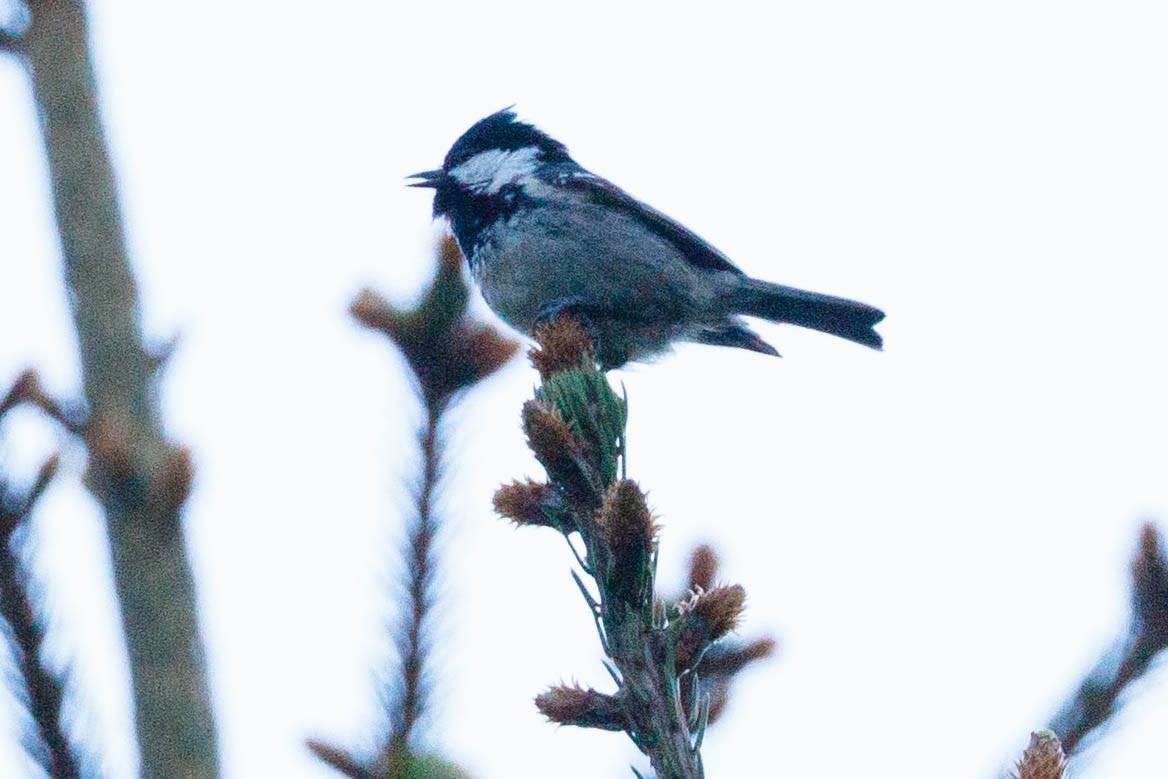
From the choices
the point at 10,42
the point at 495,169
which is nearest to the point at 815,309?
the point at 495,169

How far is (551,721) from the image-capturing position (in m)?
1.34

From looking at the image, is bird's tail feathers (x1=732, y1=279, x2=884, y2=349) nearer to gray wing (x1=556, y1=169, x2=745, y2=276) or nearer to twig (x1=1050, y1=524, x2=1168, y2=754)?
gray wing (x1=556, y1=169, x2=745, y2=276)

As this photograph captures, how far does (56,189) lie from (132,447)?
56 cm

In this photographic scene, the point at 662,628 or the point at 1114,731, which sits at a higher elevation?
the point at 662,628

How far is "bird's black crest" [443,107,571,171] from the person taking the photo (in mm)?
4453

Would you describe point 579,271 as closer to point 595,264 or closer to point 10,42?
point 595,264

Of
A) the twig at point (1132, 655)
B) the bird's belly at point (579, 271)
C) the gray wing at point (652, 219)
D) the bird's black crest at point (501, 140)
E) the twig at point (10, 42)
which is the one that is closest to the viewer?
the twig at point (1132, 655)

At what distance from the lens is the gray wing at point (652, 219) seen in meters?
4.18

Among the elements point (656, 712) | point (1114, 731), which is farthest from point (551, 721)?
point (1114, 731)

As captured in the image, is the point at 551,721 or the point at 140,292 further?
the point at 140,292

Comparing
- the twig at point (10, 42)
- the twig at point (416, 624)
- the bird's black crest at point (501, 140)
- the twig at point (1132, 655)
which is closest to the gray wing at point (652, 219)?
the bird's black crest at point (501, 140)

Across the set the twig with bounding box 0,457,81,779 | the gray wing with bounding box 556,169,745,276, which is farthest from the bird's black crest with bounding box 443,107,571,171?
the twig with bounding box 0,457,81,779

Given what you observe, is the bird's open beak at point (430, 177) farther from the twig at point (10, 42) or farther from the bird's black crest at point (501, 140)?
the twig at point (10, 42)

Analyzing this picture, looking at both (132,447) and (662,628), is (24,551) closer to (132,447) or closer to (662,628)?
(132,447)
